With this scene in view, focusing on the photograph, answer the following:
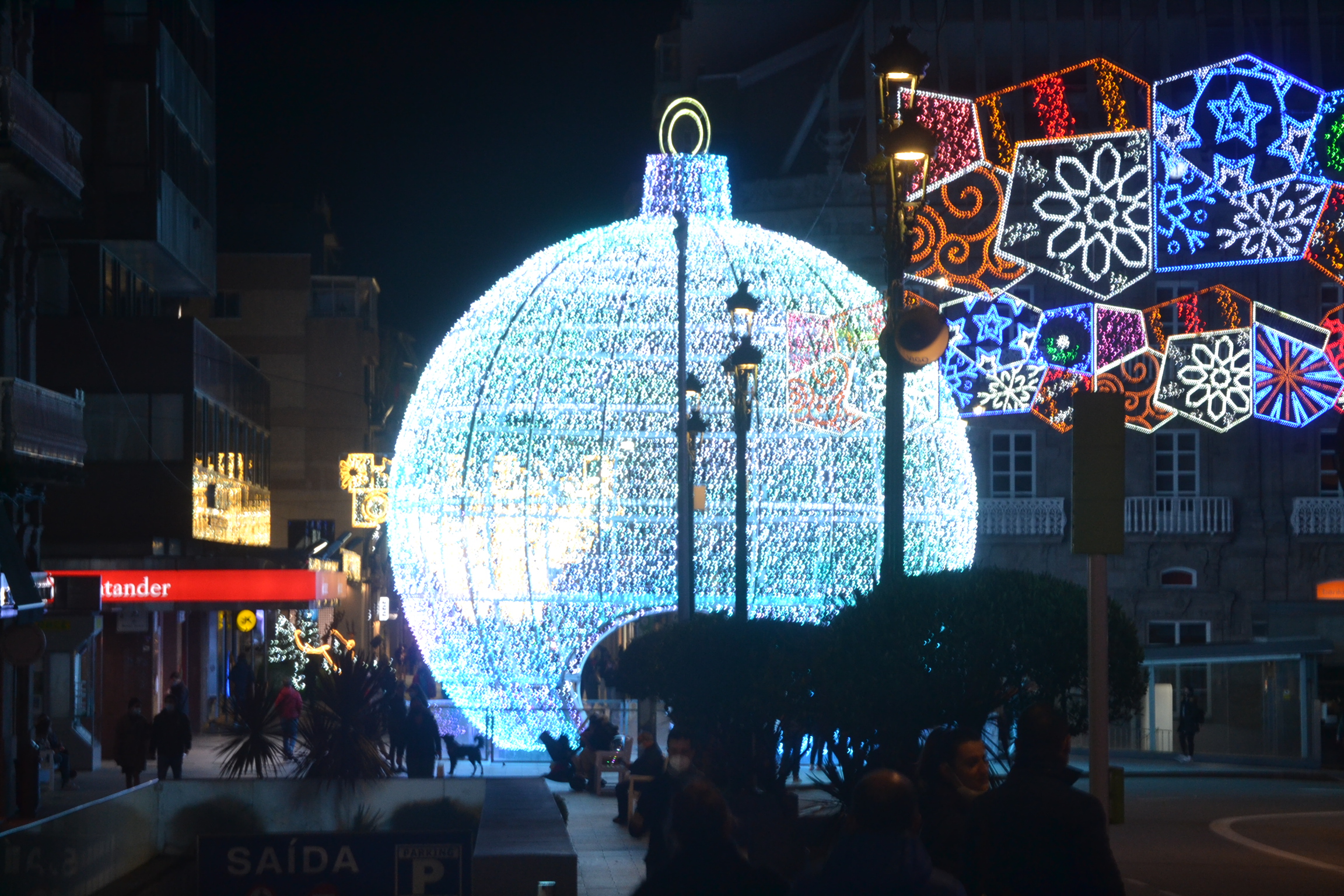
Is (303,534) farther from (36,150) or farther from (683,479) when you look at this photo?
(683,479)

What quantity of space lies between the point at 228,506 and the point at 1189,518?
21075 millimetres

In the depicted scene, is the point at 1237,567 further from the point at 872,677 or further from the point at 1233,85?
the point at 872,677

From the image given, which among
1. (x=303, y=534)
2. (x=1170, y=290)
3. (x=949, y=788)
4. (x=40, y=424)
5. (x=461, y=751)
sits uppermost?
(x=1170, y=290)

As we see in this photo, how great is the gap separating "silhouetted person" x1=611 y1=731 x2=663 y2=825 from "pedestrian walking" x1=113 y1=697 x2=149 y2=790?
7566mm

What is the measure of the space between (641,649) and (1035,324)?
1066 cm

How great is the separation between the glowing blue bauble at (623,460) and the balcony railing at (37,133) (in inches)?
231

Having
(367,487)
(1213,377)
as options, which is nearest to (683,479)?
(1213,377)

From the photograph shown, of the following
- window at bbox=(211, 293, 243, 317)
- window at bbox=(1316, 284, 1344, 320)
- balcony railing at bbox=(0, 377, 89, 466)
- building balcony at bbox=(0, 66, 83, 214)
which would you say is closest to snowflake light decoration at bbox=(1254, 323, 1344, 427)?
window at bbox=(1316, 284, 1344, 320)

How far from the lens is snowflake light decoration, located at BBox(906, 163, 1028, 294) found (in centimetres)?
2695

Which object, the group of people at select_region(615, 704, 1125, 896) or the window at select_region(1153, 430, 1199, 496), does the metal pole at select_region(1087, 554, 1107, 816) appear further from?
the window at select_region(1153, 430, 1199, 496)

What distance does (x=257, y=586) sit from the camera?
3153cm

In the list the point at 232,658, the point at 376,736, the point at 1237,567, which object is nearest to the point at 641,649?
the point at 376,736

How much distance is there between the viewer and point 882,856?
577 cm

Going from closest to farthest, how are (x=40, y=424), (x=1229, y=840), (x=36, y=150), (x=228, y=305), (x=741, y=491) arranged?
(x=1229, y=840)
(x=741, y=491)
(x=36, y=150)
(x=40, y=424)
(x=228, y=305)
